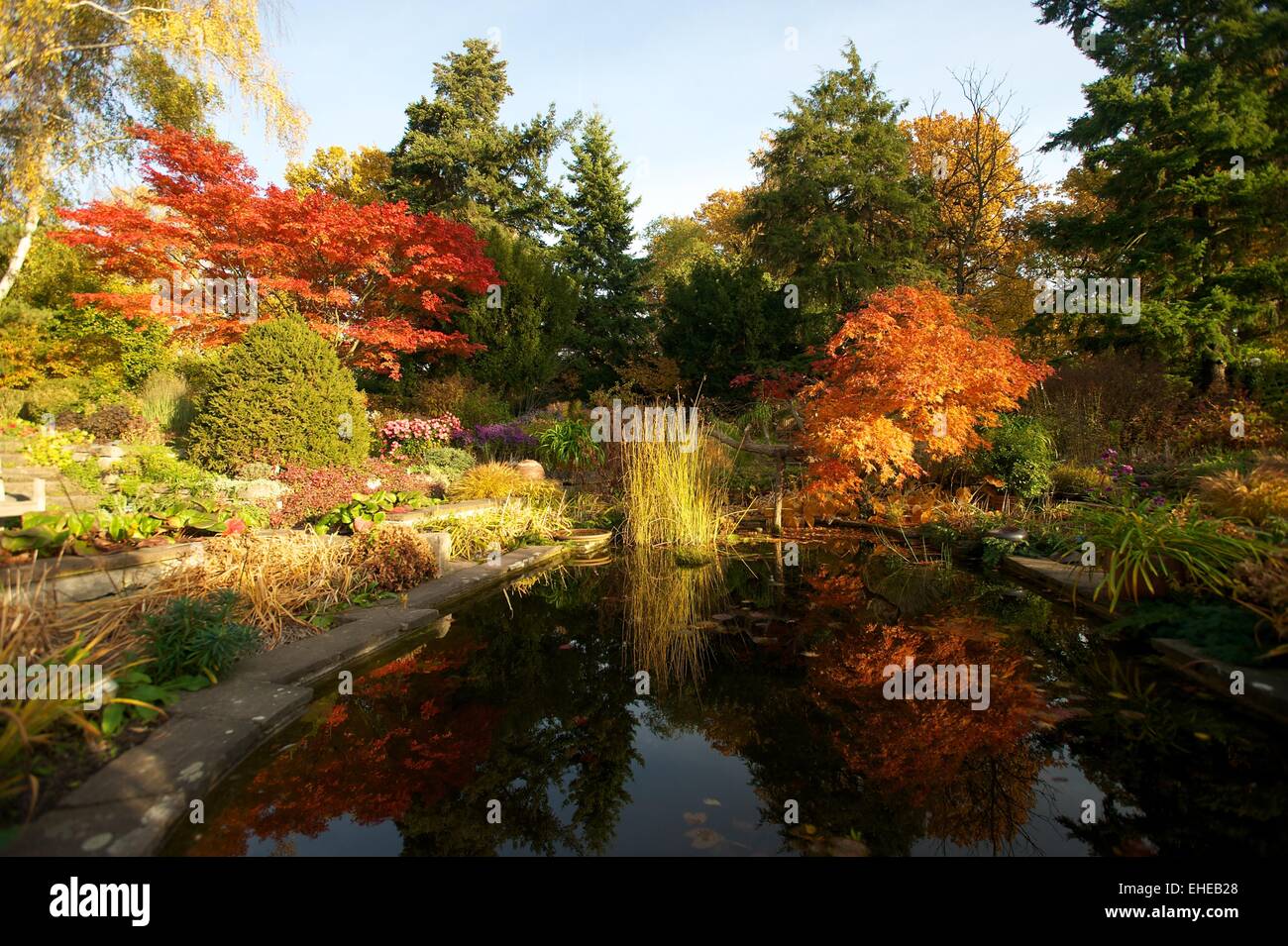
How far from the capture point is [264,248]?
712 centimetres

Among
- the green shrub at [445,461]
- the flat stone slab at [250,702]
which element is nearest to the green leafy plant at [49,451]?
the green shrub at [445,461]

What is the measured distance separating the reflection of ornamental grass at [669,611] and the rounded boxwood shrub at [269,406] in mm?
3221

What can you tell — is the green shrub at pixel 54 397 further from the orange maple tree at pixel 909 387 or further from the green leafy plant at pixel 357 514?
the orange maple tree at pixel 909 387

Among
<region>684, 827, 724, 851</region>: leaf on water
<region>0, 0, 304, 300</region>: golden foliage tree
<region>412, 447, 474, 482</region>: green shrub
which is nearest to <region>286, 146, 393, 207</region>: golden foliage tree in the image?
<region>0, 0, 304, 300</region>: golden foliage tree

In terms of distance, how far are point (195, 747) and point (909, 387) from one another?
499cm

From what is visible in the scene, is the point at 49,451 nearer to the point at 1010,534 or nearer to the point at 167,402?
the point at 167,402

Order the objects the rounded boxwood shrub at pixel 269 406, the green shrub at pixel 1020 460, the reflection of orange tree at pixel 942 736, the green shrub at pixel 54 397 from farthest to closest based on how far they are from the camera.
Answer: the green shrub at pixel 54 397 → the green shrub at pixel 1020 460 → the rounded boxwood shrub at pixel 269 406 → the reflection of orange tree at pixel 942 736

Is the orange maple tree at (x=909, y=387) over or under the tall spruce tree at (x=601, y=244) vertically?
under

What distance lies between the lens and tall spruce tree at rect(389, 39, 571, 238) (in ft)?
50.4

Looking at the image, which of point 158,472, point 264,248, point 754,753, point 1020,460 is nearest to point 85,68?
point 264,248

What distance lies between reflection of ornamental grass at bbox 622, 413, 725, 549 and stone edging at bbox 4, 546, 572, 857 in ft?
8.25

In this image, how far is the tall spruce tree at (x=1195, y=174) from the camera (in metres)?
7.86

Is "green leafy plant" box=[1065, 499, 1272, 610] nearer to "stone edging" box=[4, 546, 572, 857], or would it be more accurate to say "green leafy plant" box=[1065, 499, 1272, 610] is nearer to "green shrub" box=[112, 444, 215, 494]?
"stone edging" box=[4, 546, 572, 857]
